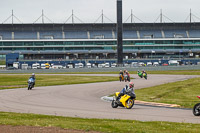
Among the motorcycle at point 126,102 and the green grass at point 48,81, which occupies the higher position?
the motorcycle at point 126,102

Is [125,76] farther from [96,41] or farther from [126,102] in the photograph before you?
[96,41]

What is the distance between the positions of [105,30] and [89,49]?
11495mm

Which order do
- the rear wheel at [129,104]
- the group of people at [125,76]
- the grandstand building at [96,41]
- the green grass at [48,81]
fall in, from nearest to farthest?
the rear wheel at [129,104]
the green grass at [48,81]
the group of people at [125,76]
the grandstand building at [96,41]

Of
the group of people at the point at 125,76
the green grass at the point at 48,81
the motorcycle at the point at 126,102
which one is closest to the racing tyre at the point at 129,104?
the motorcycle at the point at 126,102

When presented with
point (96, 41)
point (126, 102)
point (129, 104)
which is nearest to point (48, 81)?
point (126, 102)

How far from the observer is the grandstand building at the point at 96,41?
136m

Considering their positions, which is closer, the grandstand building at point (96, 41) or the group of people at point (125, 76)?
the group of people at point (125, 76)

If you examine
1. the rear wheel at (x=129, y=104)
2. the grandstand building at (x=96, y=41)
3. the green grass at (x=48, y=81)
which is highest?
the grandstand building at (x=96, y=41)

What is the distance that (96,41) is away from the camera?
13612 cm

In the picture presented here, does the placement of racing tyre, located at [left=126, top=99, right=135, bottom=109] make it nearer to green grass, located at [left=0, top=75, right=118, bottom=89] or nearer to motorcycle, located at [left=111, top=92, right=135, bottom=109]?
motorcycle, located at [left=111, top=92, right=135, bottom=109]

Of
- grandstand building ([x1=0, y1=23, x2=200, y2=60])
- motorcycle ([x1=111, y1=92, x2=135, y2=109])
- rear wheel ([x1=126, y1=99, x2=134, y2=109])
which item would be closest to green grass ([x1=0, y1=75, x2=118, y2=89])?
motorcycle ([x1=111, y1=92, x2=135, y2=109])

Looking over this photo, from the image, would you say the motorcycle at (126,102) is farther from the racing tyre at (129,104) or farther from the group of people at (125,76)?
the group of people at (125,76)

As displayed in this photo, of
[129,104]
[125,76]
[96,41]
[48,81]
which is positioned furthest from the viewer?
[96,41]

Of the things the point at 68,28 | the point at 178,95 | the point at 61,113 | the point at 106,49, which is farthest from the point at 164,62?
the point at 61,113
